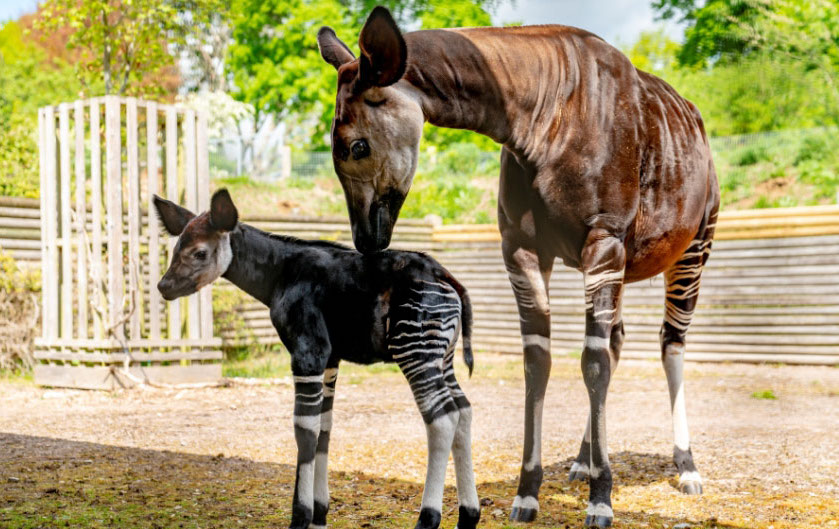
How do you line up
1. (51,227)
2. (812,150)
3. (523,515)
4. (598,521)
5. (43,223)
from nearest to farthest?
(598,521), (523,515), (51,227), (43,223), (812,150)

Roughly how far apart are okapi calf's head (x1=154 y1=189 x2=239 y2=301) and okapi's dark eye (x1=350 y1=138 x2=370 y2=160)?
67cm

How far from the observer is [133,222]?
34.7 ft

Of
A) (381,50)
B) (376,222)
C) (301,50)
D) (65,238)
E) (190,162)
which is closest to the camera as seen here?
(381,50)

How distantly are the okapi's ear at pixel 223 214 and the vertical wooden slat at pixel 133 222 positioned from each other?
7089 millimetres

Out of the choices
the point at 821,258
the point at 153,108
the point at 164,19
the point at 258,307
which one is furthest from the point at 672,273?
the point at 164,19

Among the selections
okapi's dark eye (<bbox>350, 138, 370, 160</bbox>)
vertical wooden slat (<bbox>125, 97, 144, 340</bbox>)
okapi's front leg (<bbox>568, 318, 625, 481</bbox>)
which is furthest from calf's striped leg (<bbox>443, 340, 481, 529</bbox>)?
vertical wooden slat (<bbox>125, 97, 144, 340</bbox>)

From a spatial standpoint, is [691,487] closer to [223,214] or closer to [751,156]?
[223,214]

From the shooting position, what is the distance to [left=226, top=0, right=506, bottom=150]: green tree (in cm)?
2992

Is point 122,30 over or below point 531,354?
over

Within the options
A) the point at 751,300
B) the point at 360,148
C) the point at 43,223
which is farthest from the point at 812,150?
the point at 360,148

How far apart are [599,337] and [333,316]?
51.6 inches

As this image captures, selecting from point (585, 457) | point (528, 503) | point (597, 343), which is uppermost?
point (597, 343)

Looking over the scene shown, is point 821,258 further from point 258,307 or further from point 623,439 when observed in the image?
point 258,307

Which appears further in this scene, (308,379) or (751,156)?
(751,156)
